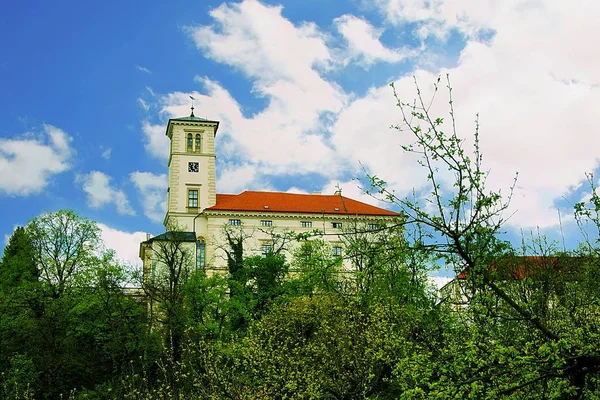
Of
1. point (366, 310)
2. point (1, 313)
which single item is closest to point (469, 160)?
point (366, 310)

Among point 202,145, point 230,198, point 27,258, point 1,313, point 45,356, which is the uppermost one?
point 202,145

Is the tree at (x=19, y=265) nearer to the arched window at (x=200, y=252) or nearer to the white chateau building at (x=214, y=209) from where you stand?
the white chateau building at (x=214, y=209)

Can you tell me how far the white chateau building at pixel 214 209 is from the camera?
5691 centimetres

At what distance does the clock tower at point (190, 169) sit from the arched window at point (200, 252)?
1488 mm

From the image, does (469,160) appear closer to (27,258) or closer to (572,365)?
(572,365)

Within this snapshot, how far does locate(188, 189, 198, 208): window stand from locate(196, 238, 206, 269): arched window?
137 inches

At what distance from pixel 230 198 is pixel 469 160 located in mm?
54299

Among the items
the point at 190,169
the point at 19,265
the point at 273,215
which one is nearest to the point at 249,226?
the point at 273,215

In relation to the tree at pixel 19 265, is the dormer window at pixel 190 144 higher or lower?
higher

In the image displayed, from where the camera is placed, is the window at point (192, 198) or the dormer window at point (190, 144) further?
the dormer window at point (190, 144)

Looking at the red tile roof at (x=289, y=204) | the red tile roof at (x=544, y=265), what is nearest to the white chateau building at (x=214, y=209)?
the red tile roof at (x=289, y=204)

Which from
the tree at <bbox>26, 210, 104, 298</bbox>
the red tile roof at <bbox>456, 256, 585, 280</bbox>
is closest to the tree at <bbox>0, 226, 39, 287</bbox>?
the tree at <bbox>26, 210, 104, 298</bbox>

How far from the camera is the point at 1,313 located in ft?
121

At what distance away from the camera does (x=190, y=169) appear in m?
60.5
